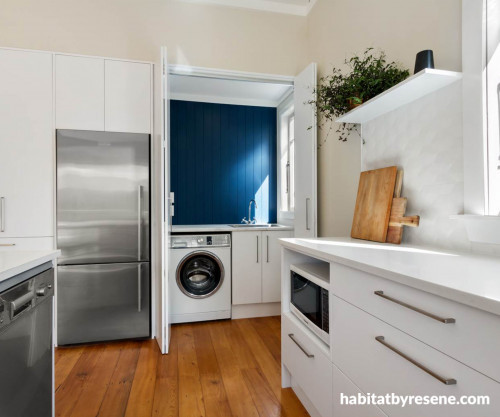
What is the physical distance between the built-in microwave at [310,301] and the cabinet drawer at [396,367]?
10 cm

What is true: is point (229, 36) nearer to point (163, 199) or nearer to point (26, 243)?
point (163, 199)

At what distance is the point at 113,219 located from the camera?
8.52 ft

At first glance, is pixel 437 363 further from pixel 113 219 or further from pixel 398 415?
pixel 113 219

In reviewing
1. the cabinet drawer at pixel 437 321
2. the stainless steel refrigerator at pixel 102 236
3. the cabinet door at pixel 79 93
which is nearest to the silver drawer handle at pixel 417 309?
the cabinet drawer at pixel 437 321

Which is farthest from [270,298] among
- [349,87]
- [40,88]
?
[40,88]

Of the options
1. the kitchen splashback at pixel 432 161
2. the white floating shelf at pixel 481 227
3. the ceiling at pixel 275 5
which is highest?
the ceiling at pixel 275 5

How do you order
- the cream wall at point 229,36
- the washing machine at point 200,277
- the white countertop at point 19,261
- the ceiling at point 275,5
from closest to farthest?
the white countertop at point 19,261, the cream wall at point 229,36, the ceiling at point 275,5, the washing machine at point 200,277

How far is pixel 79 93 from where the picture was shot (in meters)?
2.57

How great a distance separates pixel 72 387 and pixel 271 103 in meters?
3.62

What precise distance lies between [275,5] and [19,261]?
2.95m

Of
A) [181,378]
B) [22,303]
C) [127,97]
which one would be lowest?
[181,378]

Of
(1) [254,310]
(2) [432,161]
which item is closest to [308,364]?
(2) [432,161]

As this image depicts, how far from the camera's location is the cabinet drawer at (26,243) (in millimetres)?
2438

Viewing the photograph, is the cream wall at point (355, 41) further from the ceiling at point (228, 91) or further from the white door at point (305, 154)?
the ceiling at point (228, 91)
